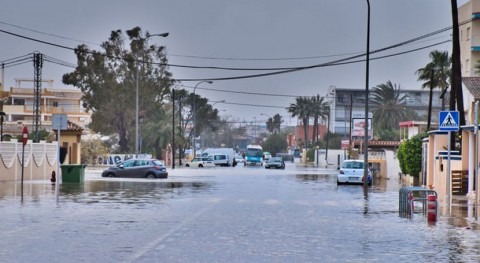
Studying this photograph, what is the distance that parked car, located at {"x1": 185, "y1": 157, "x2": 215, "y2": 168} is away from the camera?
10400 cm

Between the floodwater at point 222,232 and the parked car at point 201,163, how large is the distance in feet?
234

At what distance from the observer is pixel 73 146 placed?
3012 inches

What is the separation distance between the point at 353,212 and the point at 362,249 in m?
11.2

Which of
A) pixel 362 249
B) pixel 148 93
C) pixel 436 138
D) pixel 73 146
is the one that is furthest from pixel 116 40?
pixel 362 249

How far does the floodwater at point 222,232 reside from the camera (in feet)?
49.2

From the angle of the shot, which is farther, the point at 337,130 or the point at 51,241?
the point at 337,130

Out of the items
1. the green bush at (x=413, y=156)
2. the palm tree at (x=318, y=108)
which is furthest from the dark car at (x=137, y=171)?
the palm tree at (x=318, y=108)

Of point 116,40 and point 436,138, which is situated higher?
point 116,40

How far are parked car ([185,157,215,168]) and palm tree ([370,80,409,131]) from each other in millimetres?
37346

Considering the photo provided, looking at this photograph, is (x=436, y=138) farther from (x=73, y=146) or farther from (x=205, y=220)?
(x=73, y=146)

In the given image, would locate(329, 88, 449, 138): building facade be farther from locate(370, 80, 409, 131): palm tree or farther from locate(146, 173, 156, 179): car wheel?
locate(146, 173, 156, 179): car wheel

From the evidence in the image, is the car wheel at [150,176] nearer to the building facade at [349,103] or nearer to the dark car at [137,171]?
the dark car at [137,171]

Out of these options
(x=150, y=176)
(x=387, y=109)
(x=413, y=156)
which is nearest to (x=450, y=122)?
(x=413, y=156)

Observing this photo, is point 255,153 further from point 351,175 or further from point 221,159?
point 351,175
